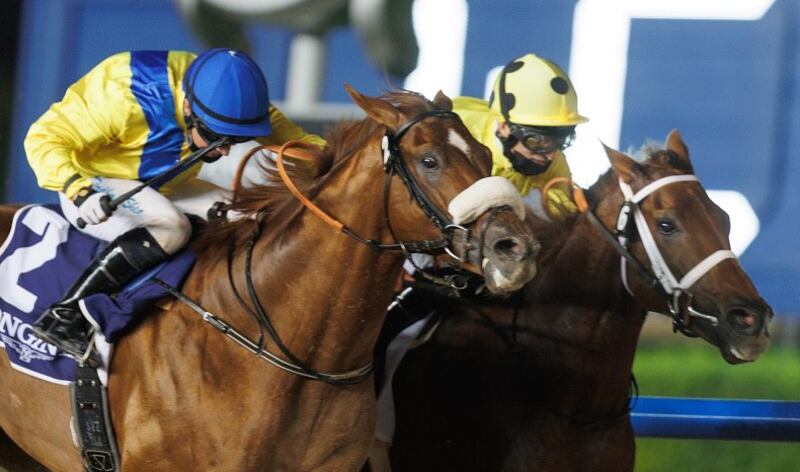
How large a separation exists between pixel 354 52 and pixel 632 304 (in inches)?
100

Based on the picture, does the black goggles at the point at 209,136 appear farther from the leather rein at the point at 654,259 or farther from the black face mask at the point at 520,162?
the leather rein at the point at 654,259

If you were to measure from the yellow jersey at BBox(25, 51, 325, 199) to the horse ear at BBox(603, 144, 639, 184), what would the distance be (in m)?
1.11

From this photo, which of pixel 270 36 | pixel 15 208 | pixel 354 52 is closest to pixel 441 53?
pixel 354 52

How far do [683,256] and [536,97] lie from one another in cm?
71

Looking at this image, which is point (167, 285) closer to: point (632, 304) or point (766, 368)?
point (632, 304)

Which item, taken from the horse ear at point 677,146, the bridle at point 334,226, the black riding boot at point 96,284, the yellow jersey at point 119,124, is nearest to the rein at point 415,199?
the bridle at point 334,226

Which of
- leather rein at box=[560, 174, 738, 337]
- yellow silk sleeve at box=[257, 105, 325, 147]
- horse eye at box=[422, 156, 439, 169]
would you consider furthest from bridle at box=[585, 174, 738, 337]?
yellow silk sleeve at box=[257, 105, 325, 147]

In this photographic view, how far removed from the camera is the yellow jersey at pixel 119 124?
3.20m

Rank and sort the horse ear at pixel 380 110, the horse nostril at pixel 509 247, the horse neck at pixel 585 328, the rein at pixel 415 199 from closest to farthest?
1. the horse nostril at pixel 509 247
2. the rein at pixel 415 199
3. the horse ear at pixel 380 110
4. the horse neck at pixel 585 328

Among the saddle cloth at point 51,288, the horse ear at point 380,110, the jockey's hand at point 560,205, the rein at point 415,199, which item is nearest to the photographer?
the rein at point 415,199

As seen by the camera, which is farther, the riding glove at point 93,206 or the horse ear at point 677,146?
the horse ear at point 677,146

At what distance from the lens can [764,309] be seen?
9.77ft

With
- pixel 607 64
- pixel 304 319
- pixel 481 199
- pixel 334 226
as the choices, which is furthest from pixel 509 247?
pixel 607 64

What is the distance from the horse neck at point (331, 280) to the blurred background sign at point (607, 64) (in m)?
2.30
